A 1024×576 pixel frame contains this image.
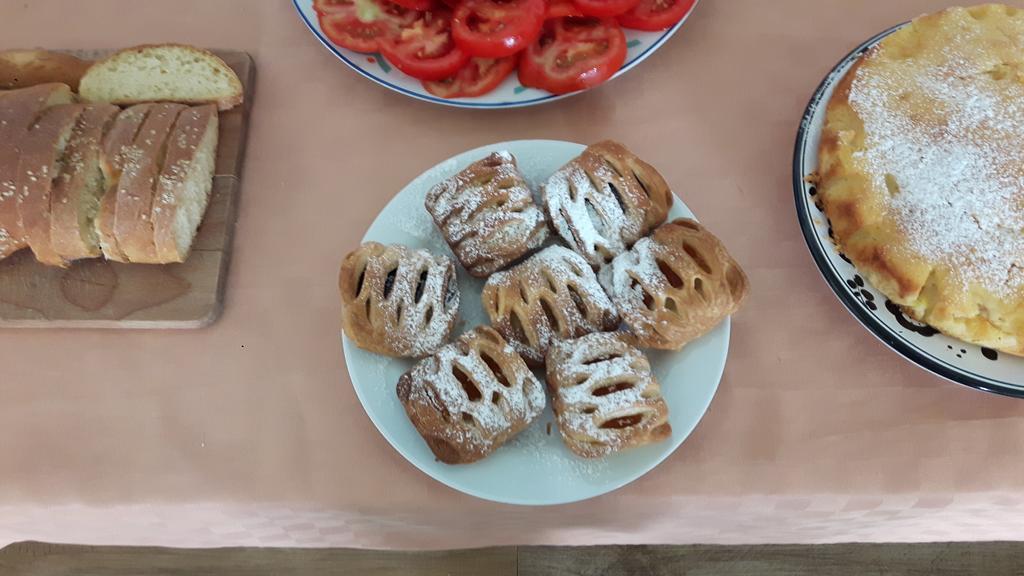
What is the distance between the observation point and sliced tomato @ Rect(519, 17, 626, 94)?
4.18ft

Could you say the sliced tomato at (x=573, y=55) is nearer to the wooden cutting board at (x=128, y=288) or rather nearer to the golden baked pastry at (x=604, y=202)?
the golden baked pastry at (x=604, y=202)

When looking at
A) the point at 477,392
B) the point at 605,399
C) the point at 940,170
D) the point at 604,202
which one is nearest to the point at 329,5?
the point at 604,202

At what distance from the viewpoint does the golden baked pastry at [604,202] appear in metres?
1.14

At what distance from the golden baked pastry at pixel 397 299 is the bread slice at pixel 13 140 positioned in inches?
24.9

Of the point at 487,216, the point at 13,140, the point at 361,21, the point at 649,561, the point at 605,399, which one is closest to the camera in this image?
the point at 605,399

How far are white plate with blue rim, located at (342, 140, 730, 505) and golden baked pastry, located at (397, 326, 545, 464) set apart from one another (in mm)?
33

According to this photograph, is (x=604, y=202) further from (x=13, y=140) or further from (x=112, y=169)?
(x=13, y=140)

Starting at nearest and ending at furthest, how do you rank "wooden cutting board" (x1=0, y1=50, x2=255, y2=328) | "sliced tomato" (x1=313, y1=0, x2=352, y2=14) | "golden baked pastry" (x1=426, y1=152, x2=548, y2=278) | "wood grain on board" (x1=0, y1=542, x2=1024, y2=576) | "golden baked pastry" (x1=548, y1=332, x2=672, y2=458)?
"golden baked pastry" (x1=548, y1=332, x2=672, y2=458) → "golden baked pastry" (x1=426, y1=152, x2=548, y2=278) → "wooden cutting board" (x1=0, y1=50, x2=255, y2=328) → "sliced tomato" (x1=313, y1=0, x2=352, y2=14) → "wood grain on board" (x1=0, y1=542, x2=1024, y2=576)

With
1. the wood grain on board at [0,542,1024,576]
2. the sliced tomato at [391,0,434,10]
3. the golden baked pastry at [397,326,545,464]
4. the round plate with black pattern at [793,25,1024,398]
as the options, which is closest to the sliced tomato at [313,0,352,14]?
the sliced tomato at [391,0,434,10]

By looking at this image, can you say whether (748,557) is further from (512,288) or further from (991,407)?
(512,288)

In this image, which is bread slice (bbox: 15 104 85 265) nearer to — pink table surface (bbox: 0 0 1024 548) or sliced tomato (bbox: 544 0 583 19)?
pink table surface (bbox: 0 0 1024 548)

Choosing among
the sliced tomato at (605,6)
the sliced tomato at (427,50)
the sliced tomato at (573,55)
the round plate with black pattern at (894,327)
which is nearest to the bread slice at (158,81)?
the sliced tomato at (427,50)

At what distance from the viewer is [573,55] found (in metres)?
1.30

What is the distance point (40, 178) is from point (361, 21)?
65cm
